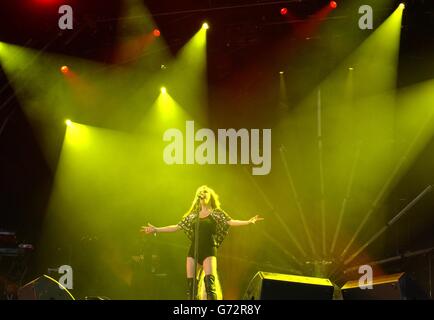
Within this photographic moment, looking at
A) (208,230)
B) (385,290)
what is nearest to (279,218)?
(208,230)

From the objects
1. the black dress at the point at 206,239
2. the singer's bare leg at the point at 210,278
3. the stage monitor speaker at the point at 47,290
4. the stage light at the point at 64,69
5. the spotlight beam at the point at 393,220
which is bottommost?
the stage monitor speaker at the point at 47,290

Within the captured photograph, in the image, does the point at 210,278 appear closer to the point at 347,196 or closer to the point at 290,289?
the point at 290,289

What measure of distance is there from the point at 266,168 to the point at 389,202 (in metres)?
2.07

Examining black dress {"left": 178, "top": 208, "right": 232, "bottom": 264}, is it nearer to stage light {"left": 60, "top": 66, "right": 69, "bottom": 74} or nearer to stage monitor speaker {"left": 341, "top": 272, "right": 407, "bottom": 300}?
stage monitor speaker {"left": 341, "top": 272, "right": 407, "bottom": 300}

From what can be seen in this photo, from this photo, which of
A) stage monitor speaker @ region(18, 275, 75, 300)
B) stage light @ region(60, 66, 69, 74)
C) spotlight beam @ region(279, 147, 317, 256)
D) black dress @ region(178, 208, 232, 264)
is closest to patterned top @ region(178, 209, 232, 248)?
black dress @ region(178, 208, 232, 264)

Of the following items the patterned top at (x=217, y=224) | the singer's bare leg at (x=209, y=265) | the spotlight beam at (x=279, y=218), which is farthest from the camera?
the spotlight beam at (x=279, y=218)

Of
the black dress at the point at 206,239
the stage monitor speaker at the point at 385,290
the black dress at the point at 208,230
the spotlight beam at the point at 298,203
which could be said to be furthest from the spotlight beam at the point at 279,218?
the stage monitor speaker at the point at 385,290

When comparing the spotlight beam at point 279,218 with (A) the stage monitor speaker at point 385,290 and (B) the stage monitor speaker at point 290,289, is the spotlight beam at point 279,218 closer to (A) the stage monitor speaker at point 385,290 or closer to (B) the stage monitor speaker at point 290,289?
(A) the stage monitor speaker at point 385,290

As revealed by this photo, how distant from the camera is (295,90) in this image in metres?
10.4

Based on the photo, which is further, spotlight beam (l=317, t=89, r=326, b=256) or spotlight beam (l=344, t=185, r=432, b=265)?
spotlight beam (l=317, t=89, r=326, b=256)

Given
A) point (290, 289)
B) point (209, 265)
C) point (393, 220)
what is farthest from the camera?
point (393, 220)
